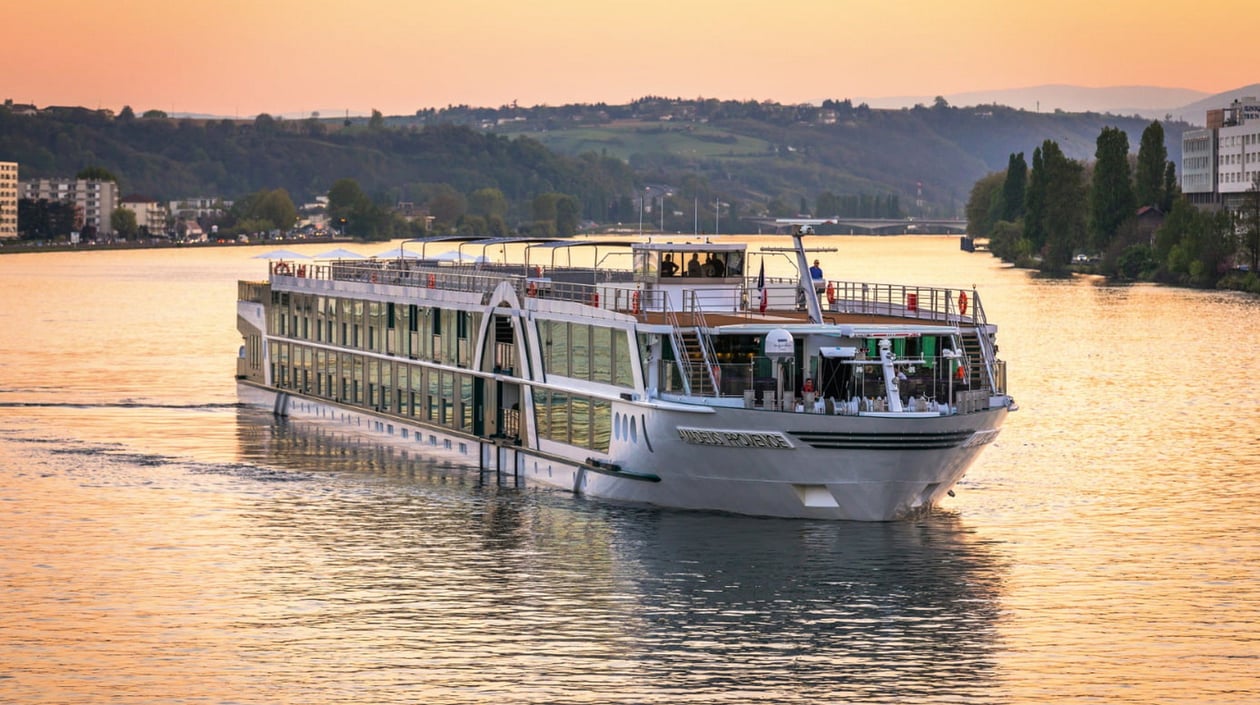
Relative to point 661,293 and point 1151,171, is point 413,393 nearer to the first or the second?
point 661,293

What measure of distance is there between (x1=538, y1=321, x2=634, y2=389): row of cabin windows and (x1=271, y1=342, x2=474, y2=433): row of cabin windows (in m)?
5.24

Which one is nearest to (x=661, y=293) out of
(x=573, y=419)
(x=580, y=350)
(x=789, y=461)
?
(x=580, y=350)

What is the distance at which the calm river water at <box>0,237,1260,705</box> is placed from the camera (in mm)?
33281

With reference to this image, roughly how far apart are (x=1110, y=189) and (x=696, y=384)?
6073 inches

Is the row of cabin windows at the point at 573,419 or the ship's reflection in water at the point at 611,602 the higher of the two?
the row of cabin windows at the point at 573,419

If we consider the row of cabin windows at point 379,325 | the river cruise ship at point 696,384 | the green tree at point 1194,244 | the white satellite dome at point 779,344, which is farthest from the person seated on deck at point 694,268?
the green tree at point 1194,244

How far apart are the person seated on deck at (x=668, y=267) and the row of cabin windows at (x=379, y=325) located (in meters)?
6.70

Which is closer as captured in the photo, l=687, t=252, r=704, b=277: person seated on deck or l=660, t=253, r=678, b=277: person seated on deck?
l=660, t=253, r=678, b=277: person seated on deck

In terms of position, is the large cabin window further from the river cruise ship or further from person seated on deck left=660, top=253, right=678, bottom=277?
person seated on deck left=660, top=253, right=678, bottom=277

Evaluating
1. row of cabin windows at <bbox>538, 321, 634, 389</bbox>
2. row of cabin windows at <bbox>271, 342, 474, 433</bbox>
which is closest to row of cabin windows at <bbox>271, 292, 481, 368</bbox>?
row of cabin windows at <bbox>271, 342, 474, 433</bbox>

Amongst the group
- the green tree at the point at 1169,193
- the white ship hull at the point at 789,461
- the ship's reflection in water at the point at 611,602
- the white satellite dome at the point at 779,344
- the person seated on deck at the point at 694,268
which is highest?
the green tree at the point at 1169,193

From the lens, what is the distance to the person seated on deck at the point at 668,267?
50.7m

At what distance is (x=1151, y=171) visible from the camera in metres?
192

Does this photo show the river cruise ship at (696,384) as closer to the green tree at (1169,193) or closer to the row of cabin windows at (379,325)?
the row of cabin windows at (379,325)
